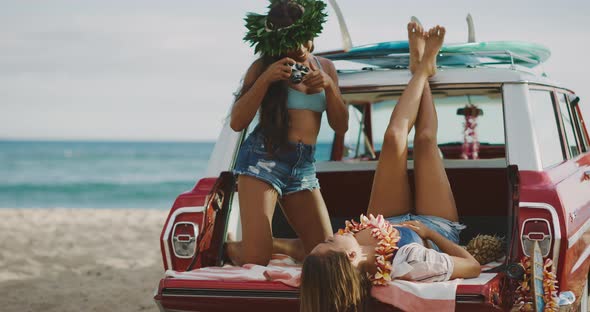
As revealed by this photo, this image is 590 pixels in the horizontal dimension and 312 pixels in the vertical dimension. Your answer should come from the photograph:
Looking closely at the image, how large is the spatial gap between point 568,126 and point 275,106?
222 centimetres

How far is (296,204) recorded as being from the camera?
4.29m

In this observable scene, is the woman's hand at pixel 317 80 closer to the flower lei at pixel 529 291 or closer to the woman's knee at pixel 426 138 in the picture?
the woman's knee at pixel 426 138

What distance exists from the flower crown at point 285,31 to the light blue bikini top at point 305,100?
8.7 inches

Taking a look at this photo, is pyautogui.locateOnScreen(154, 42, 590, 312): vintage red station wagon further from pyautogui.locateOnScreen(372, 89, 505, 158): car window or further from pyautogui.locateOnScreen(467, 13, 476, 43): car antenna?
pyautogui.locateOnScreen(372, 89, 505, 158): car window

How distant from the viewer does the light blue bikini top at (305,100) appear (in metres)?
4.21

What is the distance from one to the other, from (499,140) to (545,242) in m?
3.80

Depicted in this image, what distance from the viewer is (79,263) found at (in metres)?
9.51

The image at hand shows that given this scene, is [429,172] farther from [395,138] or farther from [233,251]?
[233,251]

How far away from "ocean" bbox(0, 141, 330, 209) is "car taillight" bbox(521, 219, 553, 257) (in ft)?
58.7

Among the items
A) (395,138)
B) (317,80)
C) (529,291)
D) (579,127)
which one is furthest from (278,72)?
(579,127)

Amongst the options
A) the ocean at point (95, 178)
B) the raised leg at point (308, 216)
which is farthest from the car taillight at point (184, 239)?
the ocean at point (95, 178)

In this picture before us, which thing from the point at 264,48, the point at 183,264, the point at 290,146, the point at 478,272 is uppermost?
the point at 264,48

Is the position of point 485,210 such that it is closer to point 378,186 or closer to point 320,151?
point 378,186

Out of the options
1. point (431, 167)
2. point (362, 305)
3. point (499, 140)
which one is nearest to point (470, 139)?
point (499, 140)
